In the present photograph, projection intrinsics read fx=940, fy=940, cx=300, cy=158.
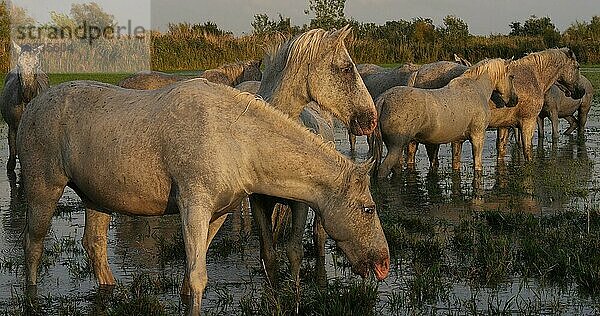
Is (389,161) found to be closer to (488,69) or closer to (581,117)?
(488,69)

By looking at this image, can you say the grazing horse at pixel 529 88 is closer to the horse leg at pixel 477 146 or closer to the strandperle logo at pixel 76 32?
the horse leg at pixel 477 146

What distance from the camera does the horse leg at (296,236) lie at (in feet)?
25.3

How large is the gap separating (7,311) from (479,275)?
3.74m

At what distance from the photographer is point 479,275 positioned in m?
7.77

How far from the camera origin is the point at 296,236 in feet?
25.6

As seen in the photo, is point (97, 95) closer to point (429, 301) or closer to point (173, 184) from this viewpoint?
point (173, 184)

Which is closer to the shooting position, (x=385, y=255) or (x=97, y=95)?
(x=385, y=255)

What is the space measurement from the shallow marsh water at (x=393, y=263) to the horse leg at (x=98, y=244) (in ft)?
0.45

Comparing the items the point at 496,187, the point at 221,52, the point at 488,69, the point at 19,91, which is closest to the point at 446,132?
the point at 496,187

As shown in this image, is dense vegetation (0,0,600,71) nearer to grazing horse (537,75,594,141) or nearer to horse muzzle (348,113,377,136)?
grazing horse (537,75,594,141)

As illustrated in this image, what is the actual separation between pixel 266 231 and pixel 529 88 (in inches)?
431

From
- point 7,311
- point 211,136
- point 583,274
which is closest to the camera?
point 211,136

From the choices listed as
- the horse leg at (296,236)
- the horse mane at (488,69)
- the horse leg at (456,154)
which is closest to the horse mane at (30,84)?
the horse leg at (456,154)

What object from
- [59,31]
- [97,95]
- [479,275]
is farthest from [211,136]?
A: [59,31]
